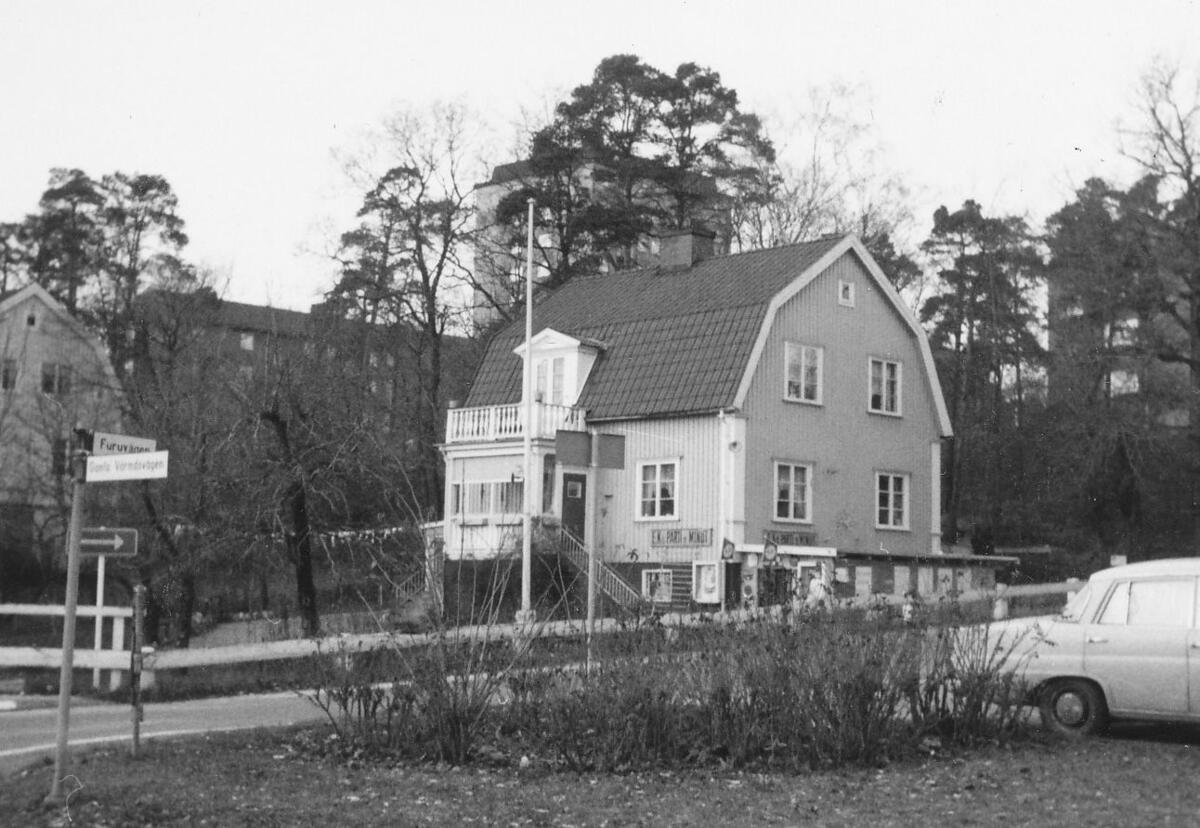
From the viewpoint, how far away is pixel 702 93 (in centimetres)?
5616

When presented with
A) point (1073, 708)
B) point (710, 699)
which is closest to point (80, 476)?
point (710, 699)

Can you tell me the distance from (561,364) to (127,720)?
24.1 metres

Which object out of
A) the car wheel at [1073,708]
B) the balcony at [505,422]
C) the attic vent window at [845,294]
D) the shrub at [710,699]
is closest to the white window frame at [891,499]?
the attic vent window at [845,294]

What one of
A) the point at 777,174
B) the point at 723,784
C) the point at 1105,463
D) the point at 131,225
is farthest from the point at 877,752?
the point at 131,225

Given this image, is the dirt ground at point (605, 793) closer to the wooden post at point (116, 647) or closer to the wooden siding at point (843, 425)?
the wooden post at point (116, 647)

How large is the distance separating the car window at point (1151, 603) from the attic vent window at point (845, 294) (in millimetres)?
26098

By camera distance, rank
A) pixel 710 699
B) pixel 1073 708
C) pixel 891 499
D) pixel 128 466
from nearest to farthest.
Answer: pixel 128 466 → pixel 710 699 → pixel 1073 708 → pixel 891 499

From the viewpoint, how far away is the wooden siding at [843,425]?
37688mm

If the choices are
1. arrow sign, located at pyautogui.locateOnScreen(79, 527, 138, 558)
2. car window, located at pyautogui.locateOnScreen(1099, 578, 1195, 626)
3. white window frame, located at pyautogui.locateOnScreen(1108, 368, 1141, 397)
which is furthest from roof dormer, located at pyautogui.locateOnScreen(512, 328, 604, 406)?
car window, located at pyautogui.locateOnScreen(1099, 578, 1195, 626)

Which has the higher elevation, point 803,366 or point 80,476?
point 803,366

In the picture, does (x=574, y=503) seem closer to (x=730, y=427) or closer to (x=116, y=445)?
(x=730, y=427)

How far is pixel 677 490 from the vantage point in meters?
37.9

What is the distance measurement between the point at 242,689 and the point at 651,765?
10359 mm

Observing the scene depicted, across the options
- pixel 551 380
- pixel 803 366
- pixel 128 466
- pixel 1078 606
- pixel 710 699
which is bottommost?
pixel 710 699
